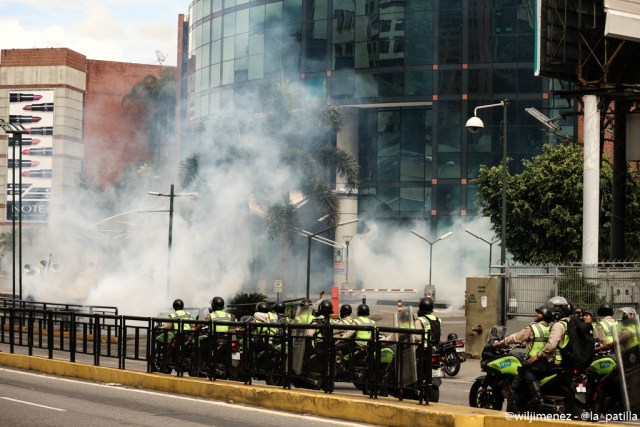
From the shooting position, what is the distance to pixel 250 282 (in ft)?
203

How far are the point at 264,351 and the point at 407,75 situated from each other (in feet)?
183

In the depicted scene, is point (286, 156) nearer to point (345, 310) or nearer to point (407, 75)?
point (407, 75)

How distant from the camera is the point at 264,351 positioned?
48.4 feet

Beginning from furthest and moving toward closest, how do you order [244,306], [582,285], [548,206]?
[548,206], [244,306], [582,285]

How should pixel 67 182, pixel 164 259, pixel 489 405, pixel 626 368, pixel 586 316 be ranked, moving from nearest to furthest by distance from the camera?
1. pixel 626 368
2. pixel 489 405
3. pixel 586 316
4. pixel 164 259
5. pixel 67 182

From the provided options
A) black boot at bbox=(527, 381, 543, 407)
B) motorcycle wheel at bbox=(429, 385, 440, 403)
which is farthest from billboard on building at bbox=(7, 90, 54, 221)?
black boot at bbox=(527, 381, 543, 407)

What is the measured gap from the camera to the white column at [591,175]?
34.4 meters

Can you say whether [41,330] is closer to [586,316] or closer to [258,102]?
[586,316]

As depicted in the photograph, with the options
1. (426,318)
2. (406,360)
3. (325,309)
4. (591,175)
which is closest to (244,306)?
(591,175)

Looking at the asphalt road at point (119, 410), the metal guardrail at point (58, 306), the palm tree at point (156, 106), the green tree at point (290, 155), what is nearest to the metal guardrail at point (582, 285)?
the metal guardrail at point (58, 306)

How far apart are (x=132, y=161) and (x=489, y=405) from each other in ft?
360

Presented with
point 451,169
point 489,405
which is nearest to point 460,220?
point 451,169

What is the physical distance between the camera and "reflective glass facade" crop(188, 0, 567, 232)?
2603 inches

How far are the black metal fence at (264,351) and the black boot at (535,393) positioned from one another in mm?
1222
